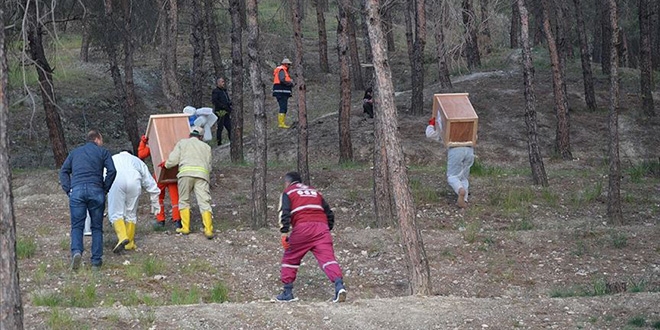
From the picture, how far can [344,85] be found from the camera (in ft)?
71.0

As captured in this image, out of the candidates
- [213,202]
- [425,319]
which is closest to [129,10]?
[213,202]

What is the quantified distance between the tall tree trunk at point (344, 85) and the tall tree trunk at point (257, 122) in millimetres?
2840

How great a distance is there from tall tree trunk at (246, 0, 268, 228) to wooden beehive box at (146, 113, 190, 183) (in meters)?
1.16

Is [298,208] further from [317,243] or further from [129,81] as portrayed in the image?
[129,81]

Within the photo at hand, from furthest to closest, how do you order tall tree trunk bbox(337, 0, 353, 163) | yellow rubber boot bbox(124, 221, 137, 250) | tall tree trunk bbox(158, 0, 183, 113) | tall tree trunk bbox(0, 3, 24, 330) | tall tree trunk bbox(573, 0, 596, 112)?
tall tree trunk bbox(573, 0, 596, 112)
tall tree trunk bbox(337, 0, 353, 163)
tall tree trunk bbox(158, 0, 183, 113)
yellow rubber boot bbox(124, 221, 137, 250)
tall tree trunk bbox(0, 3, 24, 330)

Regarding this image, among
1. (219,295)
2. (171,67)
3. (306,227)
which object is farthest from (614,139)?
(171,67)

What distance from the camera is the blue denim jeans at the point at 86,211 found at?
13.6 m

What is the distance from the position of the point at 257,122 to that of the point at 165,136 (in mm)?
1498

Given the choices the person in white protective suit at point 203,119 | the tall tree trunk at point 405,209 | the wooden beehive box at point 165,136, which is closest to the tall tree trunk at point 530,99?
the person in white protective suit at point 203,119

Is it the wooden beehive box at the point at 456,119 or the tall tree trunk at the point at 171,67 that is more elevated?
the tall tree trunk at the point at 171,67

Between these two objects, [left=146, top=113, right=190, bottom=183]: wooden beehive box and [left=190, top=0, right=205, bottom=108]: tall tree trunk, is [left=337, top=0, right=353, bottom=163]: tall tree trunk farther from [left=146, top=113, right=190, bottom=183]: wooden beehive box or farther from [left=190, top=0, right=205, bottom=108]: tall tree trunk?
[left=146, top=113, right=190, bottom=183]: wooden beehive box

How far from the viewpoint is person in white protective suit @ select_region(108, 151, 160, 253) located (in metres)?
14.6

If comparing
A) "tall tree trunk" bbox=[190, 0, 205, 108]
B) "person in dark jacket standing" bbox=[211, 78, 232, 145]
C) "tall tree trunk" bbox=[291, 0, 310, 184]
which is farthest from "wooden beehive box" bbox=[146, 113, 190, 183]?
"person in dark jacket standing" bbox=[211, 78, 232, 145]

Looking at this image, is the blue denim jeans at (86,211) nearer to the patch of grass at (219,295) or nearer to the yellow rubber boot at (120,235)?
the yellow rubber boot at (120,235)
